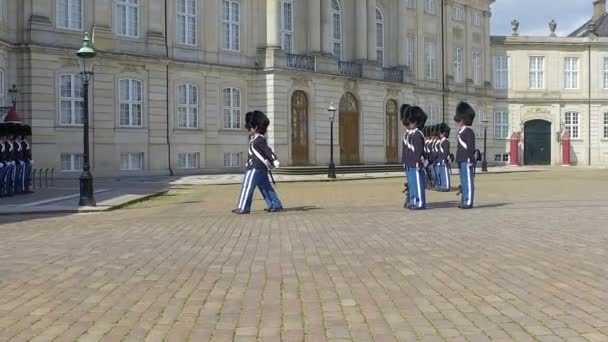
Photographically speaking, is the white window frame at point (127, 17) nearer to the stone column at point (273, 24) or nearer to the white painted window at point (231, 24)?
the white painted window at point (231, 24)

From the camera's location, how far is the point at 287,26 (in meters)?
46.4

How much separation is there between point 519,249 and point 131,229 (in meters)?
6.97

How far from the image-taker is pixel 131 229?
12.8m

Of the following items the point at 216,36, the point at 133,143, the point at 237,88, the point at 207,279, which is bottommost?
the point at 207,279

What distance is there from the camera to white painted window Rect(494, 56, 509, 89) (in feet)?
223

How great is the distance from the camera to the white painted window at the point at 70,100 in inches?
1381

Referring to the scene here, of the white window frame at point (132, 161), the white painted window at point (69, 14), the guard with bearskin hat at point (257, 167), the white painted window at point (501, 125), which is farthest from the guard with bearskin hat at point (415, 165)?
A: the white painted window at point (501, 125)

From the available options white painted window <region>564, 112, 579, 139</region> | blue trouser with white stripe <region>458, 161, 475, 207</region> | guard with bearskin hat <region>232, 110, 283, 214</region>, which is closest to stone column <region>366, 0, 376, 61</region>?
white painted window <region>564, 112, 579, 139</region>

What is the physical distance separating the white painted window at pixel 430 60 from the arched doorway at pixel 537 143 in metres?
12.9

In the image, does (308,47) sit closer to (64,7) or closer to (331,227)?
(64,7)

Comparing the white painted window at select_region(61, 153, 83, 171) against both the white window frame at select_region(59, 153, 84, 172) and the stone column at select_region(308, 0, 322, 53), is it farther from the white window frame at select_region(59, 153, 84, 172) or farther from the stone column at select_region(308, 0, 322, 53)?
the stone column at select_region(308, 0, 322, 53)

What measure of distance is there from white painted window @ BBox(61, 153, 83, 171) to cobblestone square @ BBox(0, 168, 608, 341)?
21.6 meters

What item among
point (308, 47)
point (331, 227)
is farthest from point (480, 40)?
point (331, 227)

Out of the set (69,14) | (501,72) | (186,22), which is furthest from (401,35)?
(69,14)
